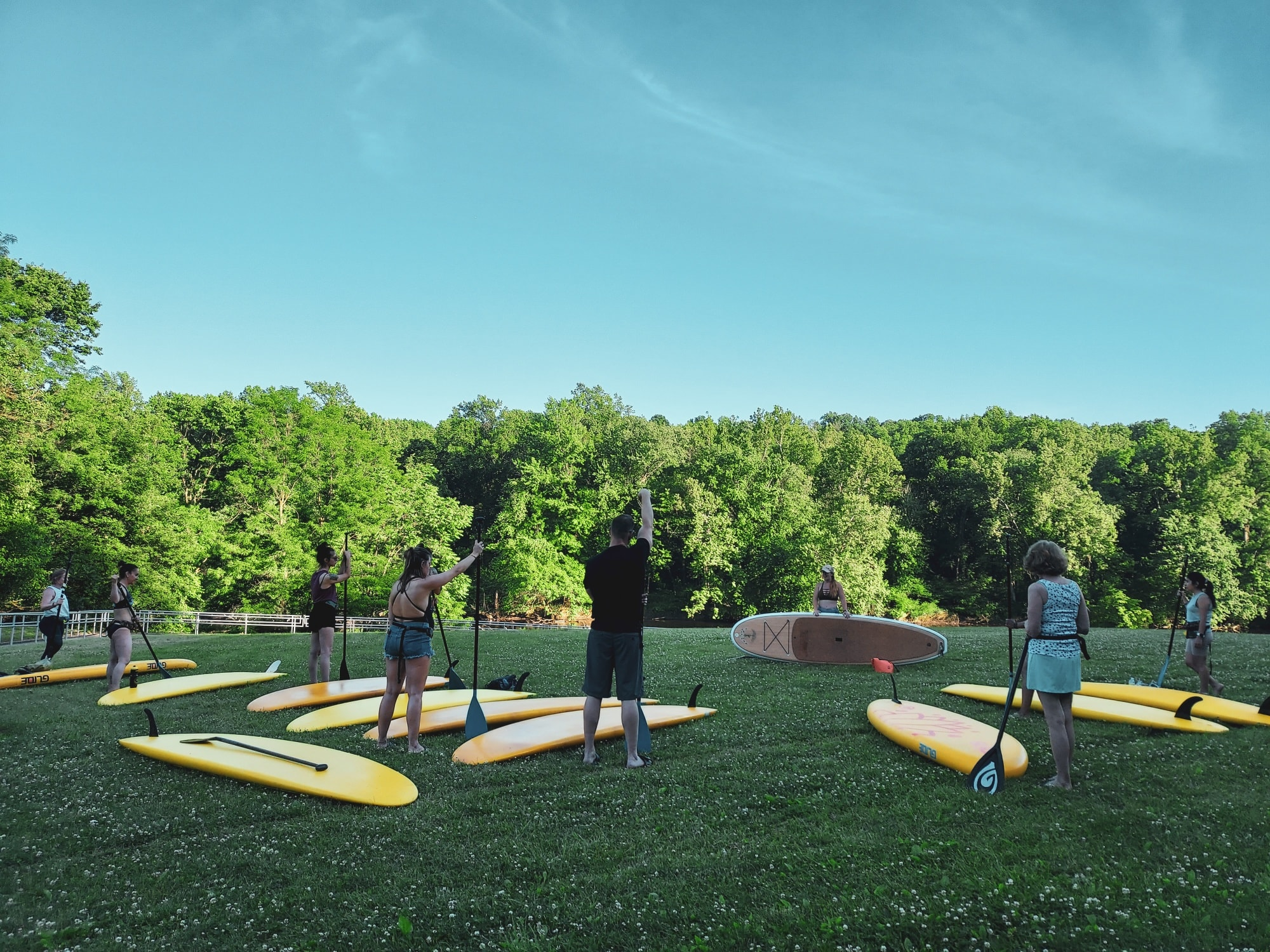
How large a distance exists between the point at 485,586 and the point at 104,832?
36097 millimetres

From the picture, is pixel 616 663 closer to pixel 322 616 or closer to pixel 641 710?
pixel 641 710

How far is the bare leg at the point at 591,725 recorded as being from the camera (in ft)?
21.4

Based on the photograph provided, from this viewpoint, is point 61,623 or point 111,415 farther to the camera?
point 111,415

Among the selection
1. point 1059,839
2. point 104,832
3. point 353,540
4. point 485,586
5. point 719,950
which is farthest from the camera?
point 485,586

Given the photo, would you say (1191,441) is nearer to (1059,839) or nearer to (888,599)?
(888,599)

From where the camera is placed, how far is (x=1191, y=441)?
148ft

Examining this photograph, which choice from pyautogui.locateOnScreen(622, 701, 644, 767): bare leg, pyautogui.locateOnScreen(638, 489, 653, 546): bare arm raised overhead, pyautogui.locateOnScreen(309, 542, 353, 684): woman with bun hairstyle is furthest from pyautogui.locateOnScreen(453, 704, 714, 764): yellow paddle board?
pyautogui.locateOnScreen(309, 542, 353, 684): woman with bun hairstyle

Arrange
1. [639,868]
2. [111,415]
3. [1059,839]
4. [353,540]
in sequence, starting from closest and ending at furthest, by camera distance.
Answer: [639,868]
[1059,839]
[111,415]
[353,540]

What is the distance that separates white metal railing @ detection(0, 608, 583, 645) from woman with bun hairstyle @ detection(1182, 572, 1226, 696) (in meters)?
20.5

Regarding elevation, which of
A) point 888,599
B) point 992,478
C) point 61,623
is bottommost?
point 888,599

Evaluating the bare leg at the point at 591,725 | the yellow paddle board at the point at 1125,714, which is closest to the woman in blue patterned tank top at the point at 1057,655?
the yellow paddle board at the point at 1125,714

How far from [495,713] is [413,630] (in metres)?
2.26

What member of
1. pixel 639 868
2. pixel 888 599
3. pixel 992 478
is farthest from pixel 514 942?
pixel 992 478

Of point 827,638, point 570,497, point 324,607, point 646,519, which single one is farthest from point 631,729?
point 570,497
